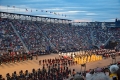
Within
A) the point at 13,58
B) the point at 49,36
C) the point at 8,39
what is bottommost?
the point at 13,58

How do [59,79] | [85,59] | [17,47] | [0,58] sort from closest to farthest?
[59,79]
[0,58]
[85,59]
[17,47]

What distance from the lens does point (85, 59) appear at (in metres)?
27.0

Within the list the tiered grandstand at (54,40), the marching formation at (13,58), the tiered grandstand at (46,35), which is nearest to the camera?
the marching formation at (13,58)

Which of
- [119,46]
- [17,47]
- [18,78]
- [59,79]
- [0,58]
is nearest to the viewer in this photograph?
[18,78]

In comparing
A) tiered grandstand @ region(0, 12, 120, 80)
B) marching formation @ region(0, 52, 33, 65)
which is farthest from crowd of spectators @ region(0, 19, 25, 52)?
marching formation @ region(0, 52, 33, 65)

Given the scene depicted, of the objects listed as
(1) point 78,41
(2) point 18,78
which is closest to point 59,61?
(2) point 18,78

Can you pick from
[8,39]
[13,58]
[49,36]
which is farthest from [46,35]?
[13,58]

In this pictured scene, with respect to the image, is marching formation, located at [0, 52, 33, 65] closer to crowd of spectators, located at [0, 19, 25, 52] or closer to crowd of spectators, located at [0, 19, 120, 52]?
crowd of spectators, located at [0, 19, 25, 52]

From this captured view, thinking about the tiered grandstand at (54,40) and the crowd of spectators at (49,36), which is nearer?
the tiered grandstand at (54,40)

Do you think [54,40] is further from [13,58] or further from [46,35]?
[13,58]

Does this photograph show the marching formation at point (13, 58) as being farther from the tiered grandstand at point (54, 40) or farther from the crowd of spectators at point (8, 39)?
the crowd of spectators at point (8, 39)

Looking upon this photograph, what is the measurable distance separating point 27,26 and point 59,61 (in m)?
16.4

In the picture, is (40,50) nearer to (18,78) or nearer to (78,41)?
(78,41)

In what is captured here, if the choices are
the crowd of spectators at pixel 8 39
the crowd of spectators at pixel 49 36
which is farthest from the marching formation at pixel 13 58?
the crowd of spectators at pixel 49 36
